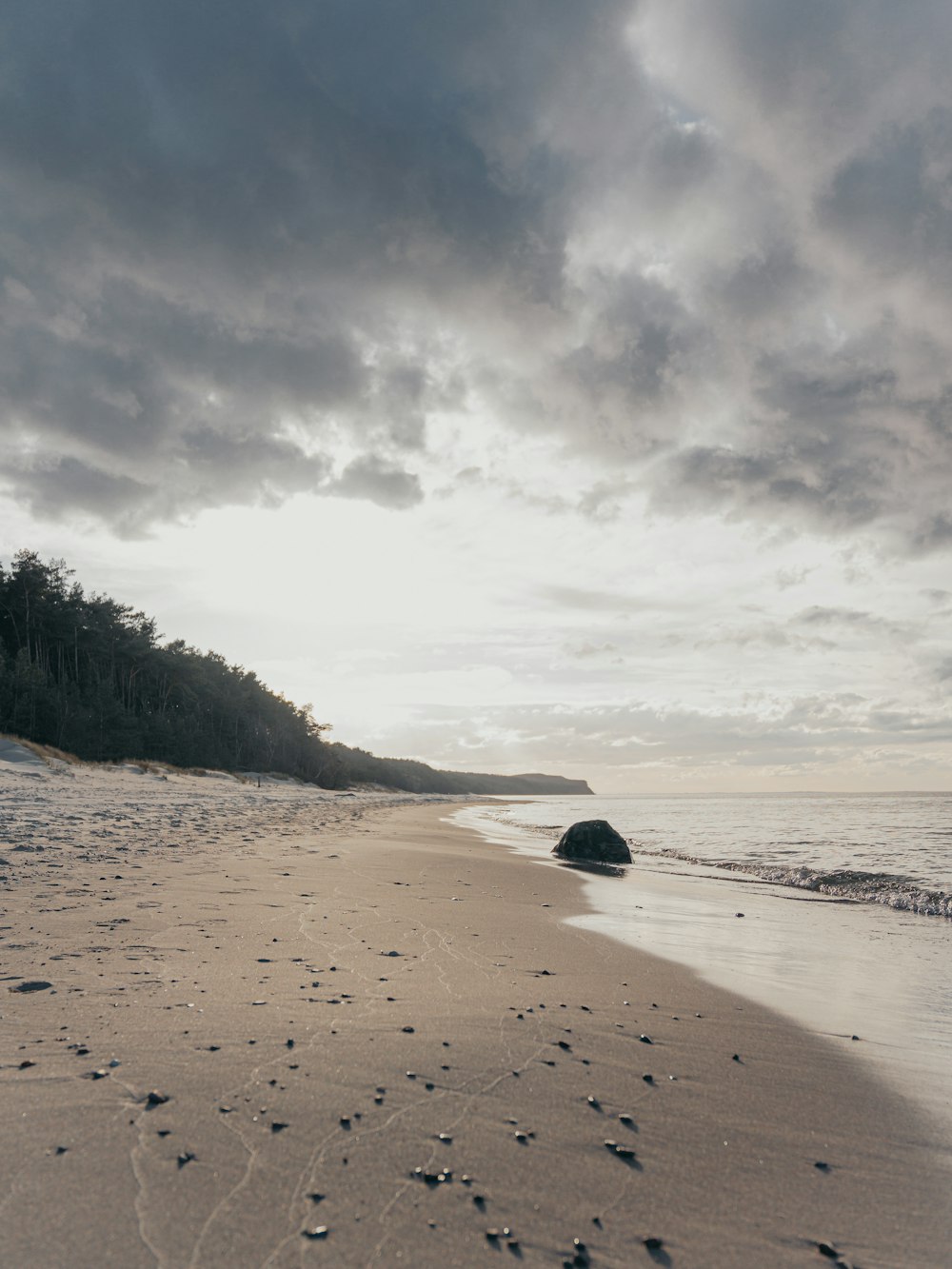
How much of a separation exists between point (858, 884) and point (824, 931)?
6.05 metres

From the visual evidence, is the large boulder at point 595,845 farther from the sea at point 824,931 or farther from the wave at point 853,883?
the wave at point 853,883

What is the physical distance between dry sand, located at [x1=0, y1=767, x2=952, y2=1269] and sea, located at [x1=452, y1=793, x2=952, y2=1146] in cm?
54

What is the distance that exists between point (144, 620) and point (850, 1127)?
81615mm

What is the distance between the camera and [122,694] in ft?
214

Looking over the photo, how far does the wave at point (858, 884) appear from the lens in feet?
39.3

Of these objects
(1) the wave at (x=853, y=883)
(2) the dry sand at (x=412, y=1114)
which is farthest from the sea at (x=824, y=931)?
(2) the dry sand at (x=412, y=1114)

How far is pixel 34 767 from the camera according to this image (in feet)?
95.2

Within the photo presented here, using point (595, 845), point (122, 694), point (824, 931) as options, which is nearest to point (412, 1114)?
point (824, 931)

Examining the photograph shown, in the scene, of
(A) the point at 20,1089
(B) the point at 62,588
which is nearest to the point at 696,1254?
(A) the point at 20,1089

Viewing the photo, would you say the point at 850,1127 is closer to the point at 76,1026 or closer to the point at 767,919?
the point at 76,1026

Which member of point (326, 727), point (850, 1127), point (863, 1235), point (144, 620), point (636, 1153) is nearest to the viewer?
point (863, 1235)

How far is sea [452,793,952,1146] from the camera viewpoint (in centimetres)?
496

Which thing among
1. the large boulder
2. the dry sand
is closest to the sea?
the dry sand

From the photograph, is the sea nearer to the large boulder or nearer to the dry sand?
the dry sand
